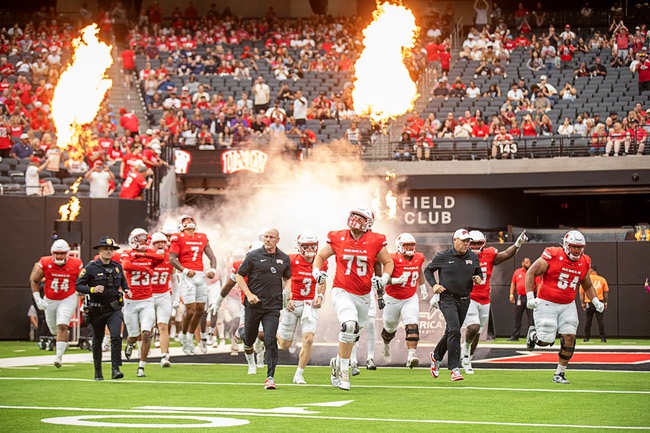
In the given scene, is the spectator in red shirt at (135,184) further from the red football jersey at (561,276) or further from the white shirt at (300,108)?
the red football jersey at (561,276)

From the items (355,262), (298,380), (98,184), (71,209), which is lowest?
(298,380)

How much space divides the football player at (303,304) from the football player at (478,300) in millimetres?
2345

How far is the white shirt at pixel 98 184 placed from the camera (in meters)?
26.8

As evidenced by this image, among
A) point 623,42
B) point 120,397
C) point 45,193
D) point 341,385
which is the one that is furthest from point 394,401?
point 623,42

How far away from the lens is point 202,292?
19625 millimetres

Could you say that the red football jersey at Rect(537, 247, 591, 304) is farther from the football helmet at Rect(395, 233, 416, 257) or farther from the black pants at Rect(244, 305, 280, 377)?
the black pants at Rect(244, 305, 280, 377)

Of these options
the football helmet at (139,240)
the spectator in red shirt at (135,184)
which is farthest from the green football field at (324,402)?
the spectator in red shirt at (135,184)

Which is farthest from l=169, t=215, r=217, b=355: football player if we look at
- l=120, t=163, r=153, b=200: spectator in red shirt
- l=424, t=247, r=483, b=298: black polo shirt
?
l=120, t=163, r=153, b=200: spectator in red shirt

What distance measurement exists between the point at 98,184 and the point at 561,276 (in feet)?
48.8

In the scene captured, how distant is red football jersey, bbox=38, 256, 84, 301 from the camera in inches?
723

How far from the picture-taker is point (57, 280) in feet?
60.3

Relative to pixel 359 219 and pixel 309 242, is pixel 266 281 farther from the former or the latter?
pixel 359 219

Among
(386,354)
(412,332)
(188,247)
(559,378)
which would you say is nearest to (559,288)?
(559,378)

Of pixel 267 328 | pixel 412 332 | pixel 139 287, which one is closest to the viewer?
pixel 267 328
